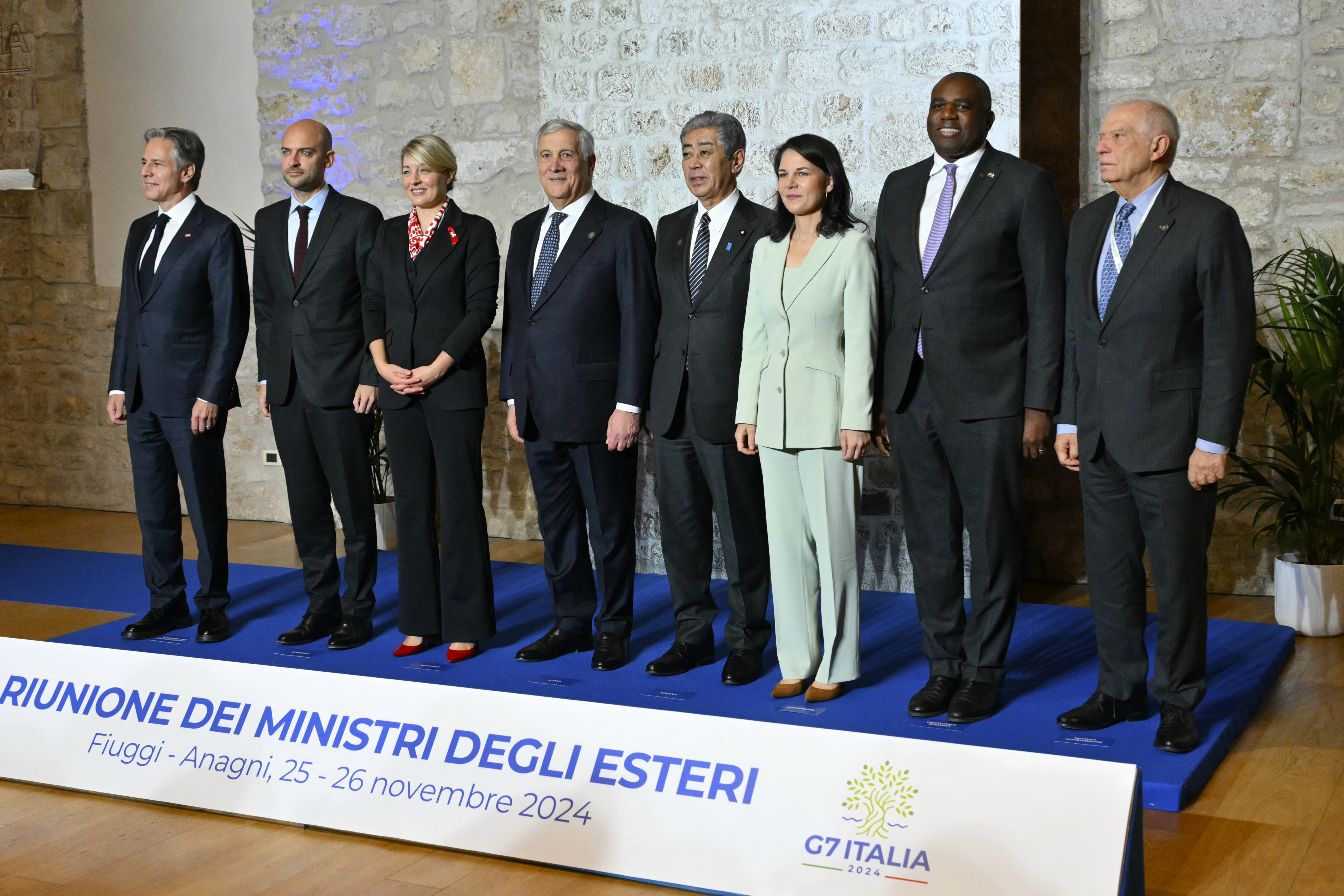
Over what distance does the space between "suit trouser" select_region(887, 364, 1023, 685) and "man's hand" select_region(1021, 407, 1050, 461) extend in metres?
0.03

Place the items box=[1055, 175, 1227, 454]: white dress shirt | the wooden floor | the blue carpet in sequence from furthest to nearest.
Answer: the blue carpet < box=[1055, 175, 1227, 454]: white dress shirt < the wooden floor

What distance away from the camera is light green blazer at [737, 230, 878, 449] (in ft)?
11.6

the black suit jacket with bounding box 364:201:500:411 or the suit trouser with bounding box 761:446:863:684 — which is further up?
the black suit jacket with bounding box 364:201:500:411

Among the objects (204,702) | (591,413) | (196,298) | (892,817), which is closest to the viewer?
(892,817)

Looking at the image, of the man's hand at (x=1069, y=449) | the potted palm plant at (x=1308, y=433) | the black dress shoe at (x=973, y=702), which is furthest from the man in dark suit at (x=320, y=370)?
the potted palm plant at (x=1308, y=433)

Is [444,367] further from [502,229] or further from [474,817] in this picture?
[502,229]

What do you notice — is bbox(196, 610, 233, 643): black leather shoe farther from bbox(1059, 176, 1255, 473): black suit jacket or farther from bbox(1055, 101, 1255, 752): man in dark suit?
bbox(1059, 176, 1255, 473): black suit jacket

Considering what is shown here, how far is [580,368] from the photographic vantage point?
4027 millimetres

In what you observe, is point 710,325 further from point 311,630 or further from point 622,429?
point 311,630

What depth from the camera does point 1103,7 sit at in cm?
507

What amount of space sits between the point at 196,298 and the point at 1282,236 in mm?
4039

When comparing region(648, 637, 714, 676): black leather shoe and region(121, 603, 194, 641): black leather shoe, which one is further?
region(121, 603, 194, 641): black leather shoe

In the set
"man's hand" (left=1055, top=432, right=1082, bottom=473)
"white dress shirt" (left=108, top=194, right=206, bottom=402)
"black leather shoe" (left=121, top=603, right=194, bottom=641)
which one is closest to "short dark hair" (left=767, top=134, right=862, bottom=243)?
"man's hand" (left=1055, top=432, right=1082, bottom=473)

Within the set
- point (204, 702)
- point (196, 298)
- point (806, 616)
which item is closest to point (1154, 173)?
point (806, 616)
